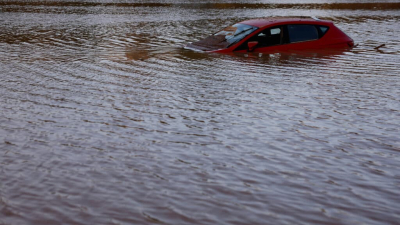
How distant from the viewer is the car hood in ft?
46.7

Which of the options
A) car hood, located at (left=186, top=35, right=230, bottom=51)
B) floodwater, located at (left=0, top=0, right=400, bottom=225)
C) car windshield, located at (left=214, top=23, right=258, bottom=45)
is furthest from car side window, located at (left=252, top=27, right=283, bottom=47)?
floodwater, located at (left=0, top=0, right=400, bottom=225)

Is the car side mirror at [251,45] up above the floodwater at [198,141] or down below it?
above

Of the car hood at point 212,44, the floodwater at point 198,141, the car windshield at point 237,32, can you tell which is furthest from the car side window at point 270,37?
the floodwater at point 198,141

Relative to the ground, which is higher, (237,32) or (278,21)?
(278,21)

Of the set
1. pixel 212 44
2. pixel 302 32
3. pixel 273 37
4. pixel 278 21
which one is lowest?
pixel 212 44

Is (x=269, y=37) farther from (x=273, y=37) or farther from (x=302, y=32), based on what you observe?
(x=302, y=32)

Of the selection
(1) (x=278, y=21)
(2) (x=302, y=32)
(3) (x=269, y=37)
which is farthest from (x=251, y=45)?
(2) (x=302, y=32)

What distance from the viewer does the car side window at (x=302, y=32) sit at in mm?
14359

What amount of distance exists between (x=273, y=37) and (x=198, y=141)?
8515 mm

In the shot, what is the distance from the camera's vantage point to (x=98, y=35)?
1853 centimetres

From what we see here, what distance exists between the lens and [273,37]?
14242mm

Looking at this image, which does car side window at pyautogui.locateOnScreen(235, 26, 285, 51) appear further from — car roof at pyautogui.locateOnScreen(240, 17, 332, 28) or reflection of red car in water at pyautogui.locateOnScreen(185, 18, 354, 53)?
car roof at pyautogui.locateOnScreen(240, 17, 332, 28)

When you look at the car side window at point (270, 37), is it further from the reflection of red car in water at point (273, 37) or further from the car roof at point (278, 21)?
the car roof at point (278, 21)

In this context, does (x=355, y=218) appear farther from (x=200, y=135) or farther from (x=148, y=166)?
(x=200, y=135)
